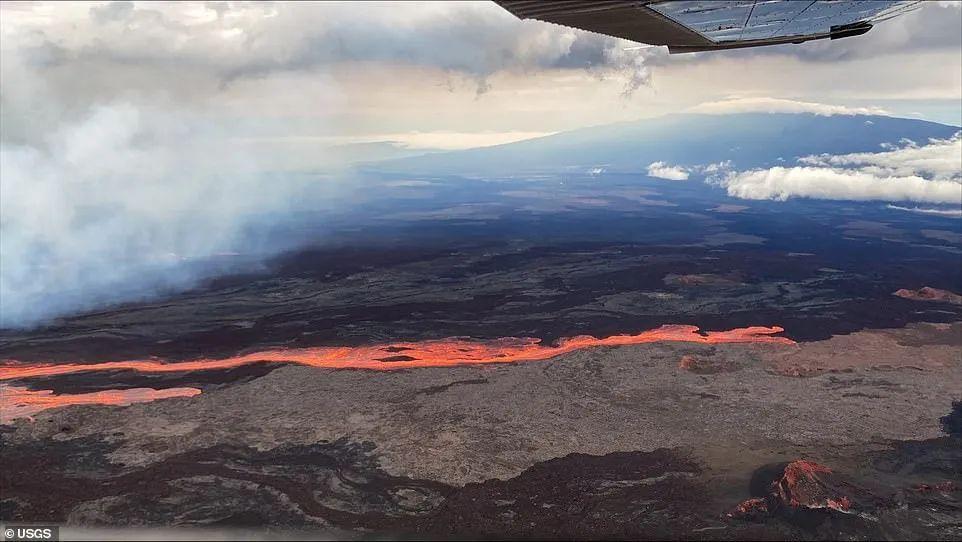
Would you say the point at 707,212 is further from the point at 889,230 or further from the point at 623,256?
the point at 623,256

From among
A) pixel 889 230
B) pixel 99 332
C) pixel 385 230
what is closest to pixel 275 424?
pixel 99 332

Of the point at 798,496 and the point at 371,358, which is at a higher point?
the point at 371,358

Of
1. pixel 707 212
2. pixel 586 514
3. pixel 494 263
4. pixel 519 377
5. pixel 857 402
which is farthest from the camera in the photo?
pixel 707 212

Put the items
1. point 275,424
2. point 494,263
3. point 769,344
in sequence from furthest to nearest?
point 494,263 → point 769,344 → point 275,424

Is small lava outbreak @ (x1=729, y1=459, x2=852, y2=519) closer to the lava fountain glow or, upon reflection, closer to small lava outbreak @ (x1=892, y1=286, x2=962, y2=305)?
the lava fountain glow

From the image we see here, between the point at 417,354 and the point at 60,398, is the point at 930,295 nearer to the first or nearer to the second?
the point at 417,354

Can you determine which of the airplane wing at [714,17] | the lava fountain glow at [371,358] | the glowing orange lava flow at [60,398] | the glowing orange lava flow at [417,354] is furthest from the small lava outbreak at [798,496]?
the glowing orange lava flow at [60,398]

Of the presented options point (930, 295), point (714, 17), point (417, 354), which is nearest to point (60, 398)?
point (417, 354)

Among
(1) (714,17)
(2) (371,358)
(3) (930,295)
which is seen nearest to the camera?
A: (1) (714,17)
